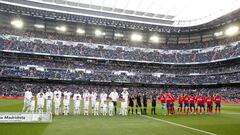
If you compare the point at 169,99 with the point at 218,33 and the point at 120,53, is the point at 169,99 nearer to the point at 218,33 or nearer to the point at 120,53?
the point at 120,53

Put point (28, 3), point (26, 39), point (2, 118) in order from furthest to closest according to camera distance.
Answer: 1. point (26, 39)
2. point (28, 3)
3. point (2, 118)

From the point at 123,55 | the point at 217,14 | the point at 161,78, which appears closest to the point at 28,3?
the point at 123,55

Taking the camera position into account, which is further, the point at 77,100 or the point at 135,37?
the point at 135,37

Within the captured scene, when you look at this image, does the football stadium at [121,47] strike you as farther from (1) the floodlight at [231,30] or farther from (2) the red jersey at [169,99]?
(2) the red jersey at [169,99]

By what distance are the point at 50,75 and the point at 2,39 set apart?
14.7 m

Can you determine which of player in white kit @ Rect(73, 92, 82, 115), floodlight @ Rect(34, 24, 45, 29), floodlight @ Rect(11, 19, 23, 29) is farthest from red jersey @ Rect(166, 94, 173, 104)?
floodlight @ Rect(11, 19, 23, 29)

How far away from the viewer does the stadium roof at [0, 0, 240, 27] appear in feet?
185

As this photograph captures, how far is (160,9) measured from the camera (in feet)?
203

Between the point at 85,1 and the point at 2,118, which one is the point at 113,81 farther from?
the point at 2,118

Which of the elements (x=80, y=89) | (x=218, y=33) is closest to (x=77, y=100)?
(x=80, y=89)

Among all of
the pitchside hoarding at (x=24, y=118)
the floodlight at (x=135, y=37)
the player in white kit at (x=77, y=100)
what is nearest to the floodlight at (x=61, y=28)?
the floodlight at (x=135, y=37)

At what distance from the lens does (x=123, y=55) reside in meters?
67.6

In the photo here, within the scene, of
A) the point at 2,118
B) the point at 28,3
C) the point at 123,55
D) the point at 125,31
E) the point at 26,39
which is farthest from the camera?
the point at 125,31

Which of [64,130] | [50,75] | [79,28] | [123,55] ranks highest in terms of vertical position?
[79,28]
